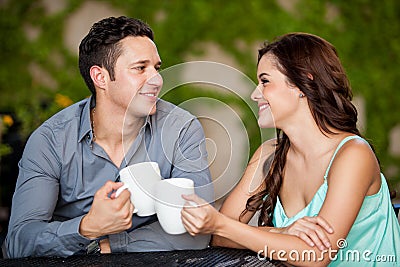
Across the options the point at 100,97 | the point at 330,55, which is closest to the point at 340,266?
the point at 330,55

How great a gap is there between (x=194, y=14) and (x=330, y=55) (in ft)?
7.48

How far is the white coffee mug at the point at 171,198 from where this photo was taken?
1.34m

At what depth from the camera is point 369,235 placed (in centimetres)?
162

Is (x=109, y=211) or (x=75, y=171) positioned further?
(x=75, y=171)

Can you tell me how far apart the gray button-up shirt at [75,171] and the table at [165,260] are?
0.31 feet

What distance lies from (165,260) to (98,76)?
2.10 feet

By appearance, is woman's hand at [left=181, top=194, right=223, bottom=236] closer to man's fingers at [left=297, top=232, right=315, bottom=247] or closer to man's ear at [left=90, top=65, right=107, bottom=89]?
man's fingers at [left=297, top=232, right=315, bottom=247]

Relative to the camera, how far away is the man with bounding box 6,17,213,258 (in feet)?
4.85

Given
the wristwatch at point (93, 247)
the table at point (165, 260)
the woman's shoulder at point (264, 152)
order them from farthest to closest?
the woman's shoulder at point (264, 152), the wristwatch at point (93, 247), the table at point (165, 260)

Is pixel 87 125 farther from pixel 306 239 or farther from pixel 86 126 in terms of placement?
pixel 306 239

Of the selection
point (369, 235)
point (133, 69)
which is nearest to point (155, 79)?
point (133, 69)

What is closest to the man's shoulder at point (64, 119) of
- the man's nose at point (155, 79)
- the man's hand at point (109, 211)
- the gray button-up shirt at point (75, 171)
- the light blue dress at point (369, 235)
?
the gray button-up shirt at point (75, 171)

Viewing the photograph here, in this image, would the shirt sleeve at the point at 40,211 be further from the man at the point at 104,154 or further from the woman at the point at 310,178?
the woman at the point at 310,178

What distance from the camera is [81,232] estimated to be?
4.84ft
